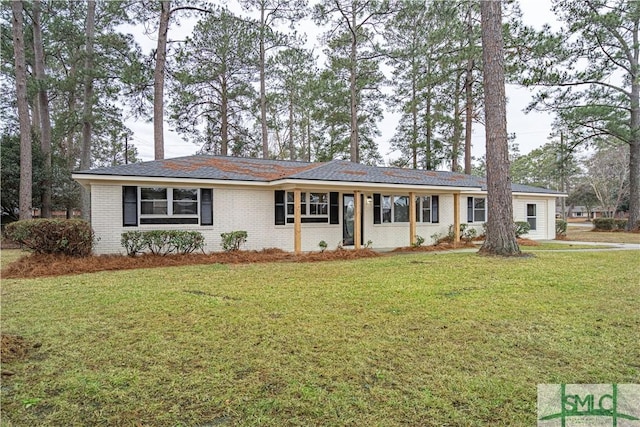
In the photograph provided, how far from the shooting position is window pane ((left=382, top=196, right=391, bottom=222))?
14.2 m

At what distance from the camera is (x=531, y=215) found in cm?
1800

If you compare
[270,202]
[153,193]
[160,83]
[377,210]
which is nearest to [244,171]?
[270,202]

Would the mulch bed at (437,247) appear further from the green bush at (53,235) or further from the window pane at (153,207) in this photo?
the green bush at (53,235)

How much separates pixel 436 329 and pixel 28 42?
2416 cm

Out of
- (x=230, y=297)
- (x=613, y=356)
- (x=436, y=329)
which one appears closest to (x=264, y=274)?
(x=230, y=297)

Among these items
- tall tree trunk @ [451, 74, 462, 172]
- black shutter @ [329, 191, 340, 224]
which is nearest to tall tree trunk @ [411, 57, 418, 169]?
tall tree trunk @ [451, 74, 462, 172]

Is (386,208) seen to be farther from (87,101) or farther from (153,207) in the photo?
(87,101)

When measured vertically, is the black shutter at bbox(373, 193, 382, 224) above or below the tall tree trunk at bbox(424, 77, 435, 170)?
below

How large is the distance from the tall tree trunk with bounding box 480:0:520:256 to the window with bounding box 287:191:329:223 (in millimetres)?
5479

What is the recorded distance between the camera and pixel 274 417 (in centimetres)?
242

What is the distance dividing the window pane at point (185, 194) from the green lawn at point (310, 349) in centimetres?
460

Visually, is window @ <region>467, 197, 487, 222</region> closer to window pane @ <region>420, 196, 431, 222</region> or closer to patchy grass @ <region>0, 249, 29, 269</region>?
window pane @ <region>420, 196, 431, 222</region>

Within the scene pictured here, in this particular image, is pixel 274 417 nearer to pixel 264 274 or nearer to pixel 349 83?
pixel 264 274

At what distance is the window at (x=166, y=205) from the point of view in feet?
34.3
